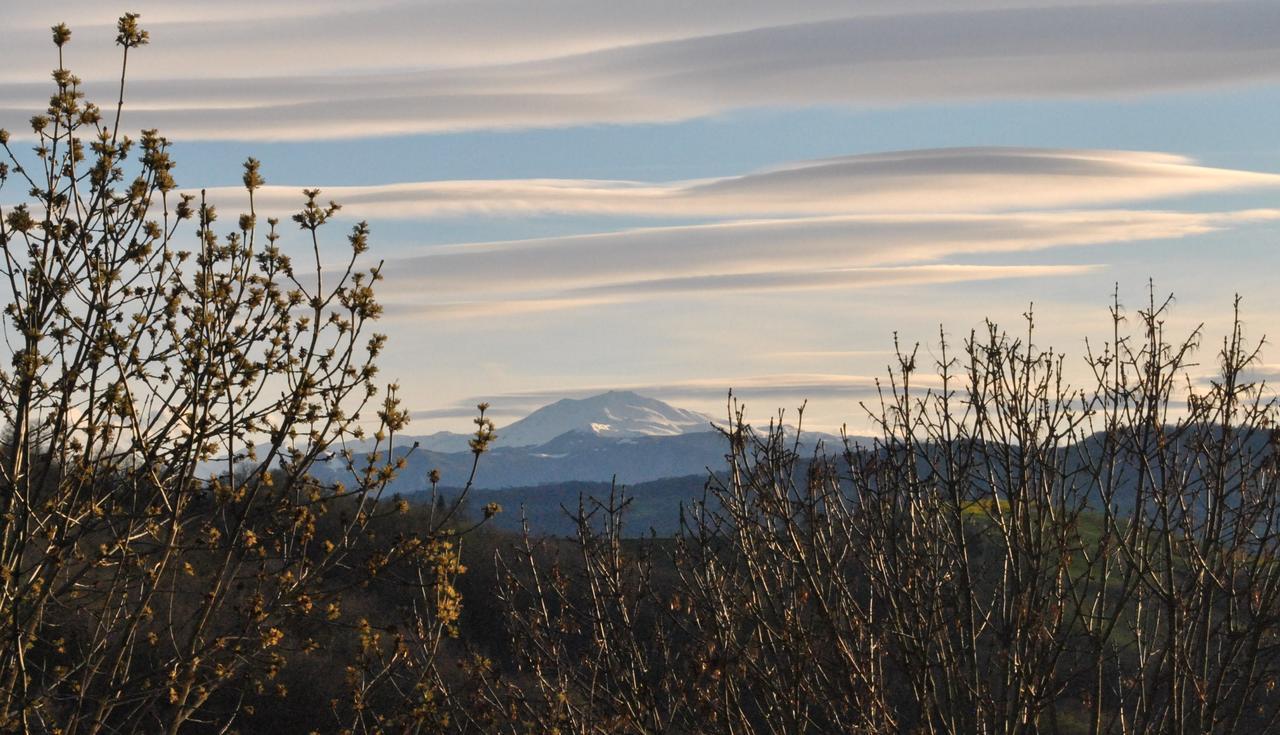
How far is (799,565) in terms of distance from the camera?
1092 centimetres

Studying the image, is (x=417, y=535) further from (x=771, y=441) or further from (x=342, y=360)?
(x=771, y=441)

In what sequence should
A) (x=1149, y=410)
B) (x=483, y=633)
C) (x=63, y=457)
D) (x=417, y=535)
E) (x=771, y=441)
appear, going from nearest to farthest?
1. (x=63, y=457)
2. (x=417, y=535)
3. (x=1149, y=410)
4. (x=771, y=441)
5. (x=483, y=633)

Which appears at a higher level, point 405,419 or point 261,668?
point 405,419

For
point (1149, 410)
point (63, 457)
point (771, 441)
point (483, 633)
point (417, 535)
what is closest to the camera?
point (63, 457)

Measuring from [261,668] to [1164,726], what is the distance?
770cm

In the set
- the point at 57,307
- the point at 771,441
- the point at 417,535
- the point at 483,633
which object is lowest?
the point at 483,633

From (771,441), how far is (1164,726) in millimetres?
4247

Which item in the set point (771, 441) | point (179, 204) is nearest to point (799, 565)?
point (771, 441)

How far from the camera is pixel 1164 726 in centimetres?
1148

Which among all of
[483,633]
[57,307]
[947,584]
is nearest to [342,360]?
[57,307]

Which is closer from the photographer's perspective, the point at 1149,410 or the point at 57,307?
the point at 57,307

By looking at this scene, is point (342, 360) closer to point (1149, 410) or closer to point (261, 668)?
point (261, 668)

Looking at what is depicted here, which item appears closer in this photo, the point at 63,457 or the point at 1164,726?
the point at 63,457

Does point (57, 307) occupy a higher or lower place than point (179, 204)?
lower
